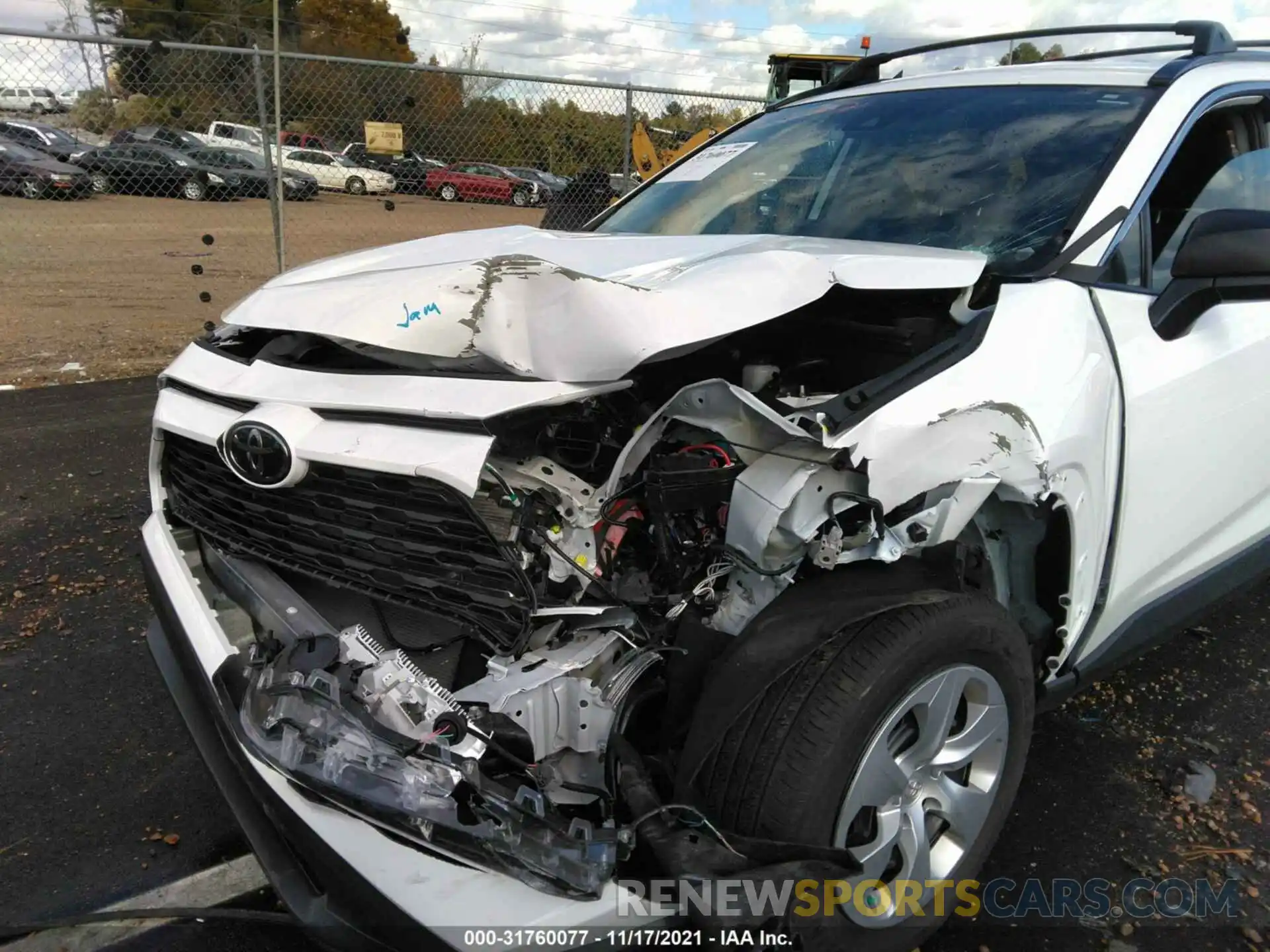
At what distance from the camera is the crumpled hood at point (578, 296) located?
5.86 feet

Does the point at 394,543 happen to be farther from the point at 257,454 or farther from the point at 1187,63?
the point at 1187,63

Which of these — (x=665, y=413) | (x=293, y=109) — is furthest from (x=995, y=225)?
(x=293, y=109)

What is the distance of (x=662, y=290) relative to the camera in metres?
1.85

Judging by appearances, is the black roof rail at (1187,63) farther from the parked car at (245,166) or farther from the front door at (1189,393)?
the parked car at (245,166)

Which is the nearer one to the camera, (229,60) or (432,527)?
(432,527)

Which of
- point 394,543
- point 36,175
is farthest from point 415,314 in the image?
point 36,175

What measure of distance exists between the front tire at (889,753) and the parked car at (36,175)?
9101mm

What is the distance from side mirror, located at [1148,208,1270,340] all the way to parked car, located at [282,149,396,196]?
7.93 metres

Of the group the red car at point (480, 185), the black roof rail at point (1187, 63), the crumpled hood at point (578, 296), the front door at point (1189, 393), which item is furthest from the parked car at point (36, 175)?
the front door at point (1189, 393)

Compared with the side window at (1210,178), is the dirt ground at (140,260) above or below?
below

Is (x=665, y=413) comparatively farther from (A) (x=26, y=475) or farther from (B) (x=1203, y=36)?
(A) (x=26, y=475)

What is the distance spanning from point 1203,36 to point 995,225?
110 cm
